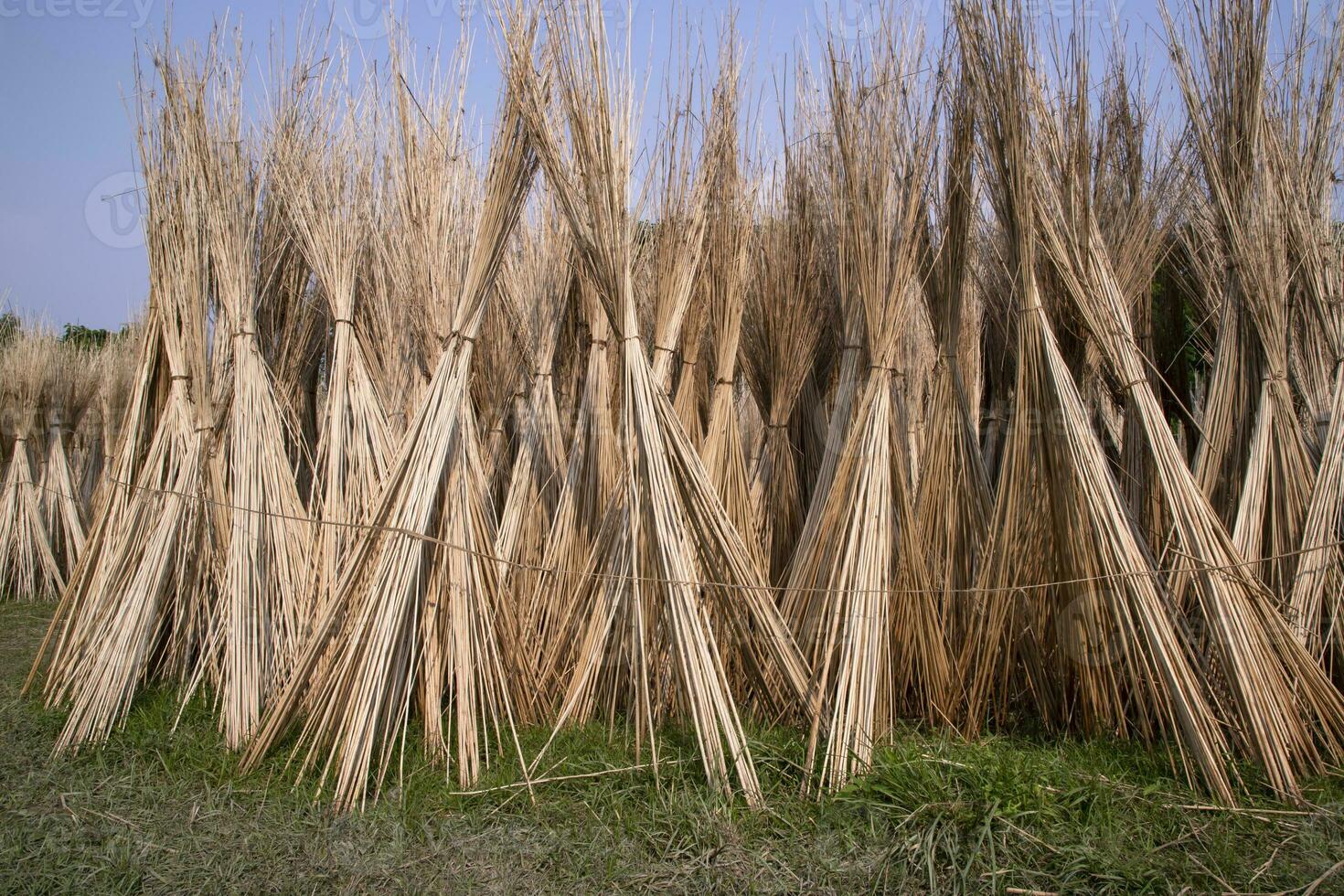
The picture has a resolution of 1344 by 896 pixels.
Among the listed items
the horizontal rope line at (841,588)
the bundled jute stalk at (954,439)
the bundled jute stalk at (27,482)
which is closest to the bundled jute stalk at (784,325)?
the bundled jute stalk at (954,439)

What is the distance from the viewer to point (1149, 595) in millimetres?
2314

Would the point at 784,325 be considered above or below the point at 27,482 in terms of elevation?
above

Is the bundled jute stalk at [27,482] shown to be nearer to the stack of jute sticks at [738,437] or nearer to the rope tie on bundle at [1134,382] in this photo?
the stack of jute sticks at [738,437]

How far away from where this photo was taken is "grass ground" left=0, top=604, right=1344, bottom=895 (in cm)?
195

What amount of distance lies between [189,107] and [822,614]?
9.57 feet

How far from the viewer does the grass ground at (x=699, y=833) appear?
1.95m

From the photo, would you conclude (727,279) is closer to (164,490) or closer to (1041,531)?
(1041,531)

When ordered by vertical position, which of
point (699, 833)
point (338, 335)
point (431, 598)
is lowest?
point (699, 833)

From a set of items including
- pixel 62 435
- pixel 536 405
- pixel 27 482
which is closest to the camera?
pixel 536 405

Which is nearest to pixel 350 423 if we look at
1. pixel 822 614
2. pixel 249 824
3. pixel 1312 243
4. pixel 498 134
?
pixel 498 134

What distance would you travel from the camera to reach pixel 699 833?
212 centimetres

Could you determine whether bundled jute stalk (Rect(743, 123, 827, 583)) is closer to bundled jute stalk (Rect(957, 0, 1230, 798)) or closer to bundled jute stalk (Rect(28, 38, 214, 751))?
bundled jute stalk (Rect(957, 0, 1230, 798))

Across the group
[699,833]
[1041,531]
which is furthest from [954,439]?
Result: [699,833]

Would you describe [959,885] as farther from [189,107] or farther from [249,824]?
[189,107]
